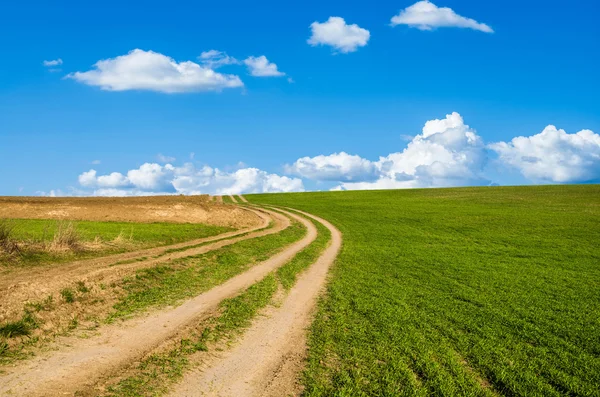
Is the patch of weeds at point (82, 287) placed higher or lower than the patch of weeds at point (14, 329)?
higher

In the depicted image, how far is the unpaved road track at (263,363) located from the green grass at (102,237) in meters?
15.9

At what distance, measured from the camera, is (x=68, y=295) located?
15.4m

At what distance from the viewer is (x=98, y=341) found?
12.0 metres

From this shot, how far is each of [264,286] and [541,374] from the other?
11.6 m

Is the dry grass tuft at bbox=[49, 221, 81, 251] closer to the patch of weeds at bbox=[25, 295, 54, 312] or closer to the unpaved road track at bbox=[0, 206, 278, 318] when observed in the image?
the unpaved road track at bbox=[0, 206, 278, 318]

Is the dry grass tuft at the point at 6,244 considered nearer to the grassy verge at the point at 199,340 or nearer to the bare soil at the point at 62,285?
the bare soil at the point at 62,285

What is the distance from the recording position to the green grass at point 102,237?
24.2 meters

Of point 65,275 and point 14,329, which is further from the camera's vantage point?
point 65,275

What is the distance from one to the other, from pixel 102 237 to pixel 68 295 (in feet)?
58.8

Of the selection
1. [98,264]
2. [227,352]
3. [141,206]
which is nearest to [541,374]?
[227,352]

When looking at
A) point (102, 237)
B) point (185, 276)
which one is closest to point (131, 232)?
point (102, 237)

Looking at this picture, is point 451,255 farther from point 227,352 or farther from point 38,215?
point 38,215

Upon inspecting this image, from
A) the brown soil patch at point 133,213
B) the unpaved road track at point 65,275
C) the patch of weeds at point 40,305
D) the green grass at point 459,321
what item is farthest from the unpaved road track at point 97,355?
the brown soil patch at point 133,213

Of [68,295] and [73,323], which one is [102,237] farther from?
[73,323]
